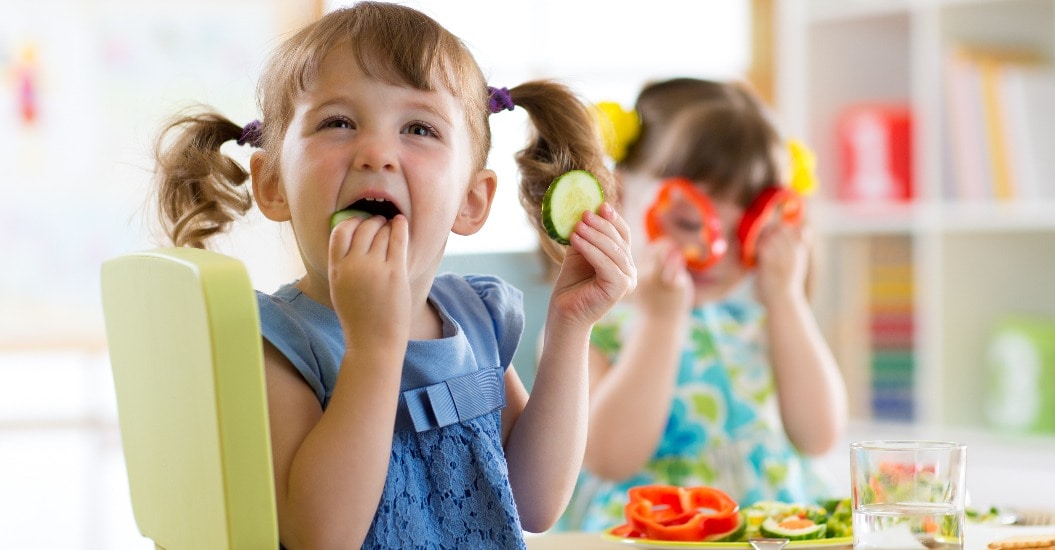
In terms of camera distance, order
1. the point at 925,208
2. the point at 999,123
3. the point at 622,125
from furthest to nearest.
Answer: the point at 925,208 < the point at 999,123 < the point at 622,125

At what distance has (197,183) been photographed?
1.04m

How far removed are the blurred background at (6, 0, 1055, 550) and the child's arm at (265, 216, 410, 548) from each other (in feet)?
5.64

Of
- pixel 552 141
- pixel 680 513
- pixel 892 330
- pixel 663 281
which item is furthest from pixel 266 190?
pixel 892 330

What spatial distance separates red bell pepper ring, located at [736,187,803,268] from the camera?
1.87 meters

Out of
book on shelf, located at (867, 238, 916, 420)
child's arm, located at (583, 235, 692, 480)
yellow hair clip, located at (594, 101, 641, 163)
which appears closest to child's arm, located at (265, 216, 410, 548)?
child's arm, located at (583, 235, 692, 480)

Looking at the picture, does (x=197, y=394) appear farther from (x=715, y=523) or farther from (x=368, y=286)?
(x=715, y=523)

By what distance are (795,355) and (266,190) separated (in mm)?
1126

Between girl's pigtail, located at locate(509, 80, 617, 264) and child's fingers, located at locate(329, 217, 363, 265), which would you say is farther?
girl's pigtail, located at locate(509, 80, 617, 264)

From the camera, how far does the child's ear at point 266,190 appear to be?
3.31ft

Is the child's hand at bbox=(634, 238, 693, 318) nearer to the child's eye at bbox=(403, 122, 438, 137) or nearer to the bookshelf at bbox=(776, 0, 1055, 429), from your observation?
the child's eye at bbox=(403, 122, 438, 137)

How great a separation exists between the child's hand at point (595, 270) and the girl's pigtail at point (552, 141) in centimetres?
7

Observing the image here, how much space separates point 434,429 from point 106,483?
2.77 m

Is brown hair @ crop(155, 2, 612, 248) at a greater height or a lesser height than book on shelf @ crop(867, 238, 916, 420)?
greater

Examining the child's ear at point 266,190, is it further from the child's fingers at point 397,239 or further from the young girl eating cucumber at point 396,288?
the child's fingers at point 397,239
